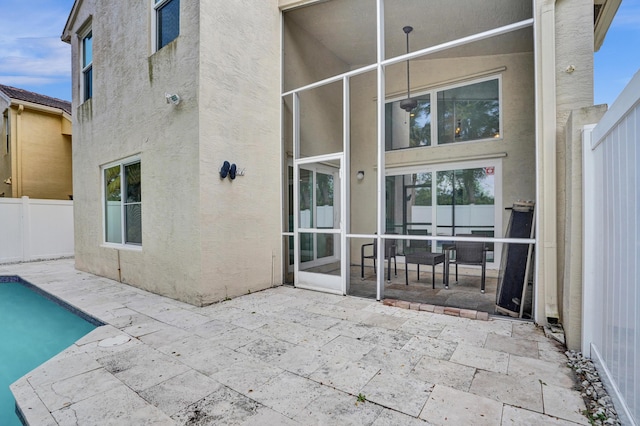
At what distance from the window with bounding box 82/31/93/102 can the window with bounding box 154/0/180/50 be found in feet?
10.2

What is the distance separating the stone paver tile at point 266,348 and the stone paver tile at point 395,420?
1.15 metres

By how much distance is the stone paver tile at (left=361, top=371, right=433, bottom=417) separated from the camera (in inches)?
83.0

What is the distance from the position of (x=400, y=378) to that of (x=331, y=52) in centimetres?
683

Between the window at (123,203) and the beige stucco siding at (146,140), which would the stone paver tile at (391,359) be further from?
the window at (123,203)

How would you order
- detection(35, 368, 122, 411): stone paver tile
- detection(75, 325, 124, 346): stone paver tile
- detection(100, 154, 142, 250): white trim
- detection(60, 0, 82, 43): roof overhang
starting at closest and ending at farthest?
detection(35, 368, 122, 411): stone paver tile < detection(75, 325, 124, 346): stone paver tile < detection(100, 154, 142, 250): white trim < detection(60, 0, 82, 43): roof overhang

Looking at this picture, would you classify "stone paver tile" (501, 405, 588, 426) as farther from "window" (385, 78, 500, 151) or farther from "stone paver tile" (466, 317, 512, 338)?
"window" (385, 78, 500, 151)

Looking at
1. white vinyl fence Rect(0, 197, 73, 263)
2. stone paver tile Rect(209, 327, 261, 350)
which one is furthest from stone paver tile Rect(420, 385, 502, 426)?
white vinyl fence Rect(0, 197, 73, 263)

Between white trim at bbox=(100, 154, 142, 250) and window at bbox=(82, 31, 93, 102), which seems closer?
white trim at bbox=(100, 154, 142, 250)

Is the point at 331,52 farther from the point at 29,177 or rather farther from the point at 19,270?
the point at 29,177

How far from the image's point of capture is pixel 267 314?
408 cm

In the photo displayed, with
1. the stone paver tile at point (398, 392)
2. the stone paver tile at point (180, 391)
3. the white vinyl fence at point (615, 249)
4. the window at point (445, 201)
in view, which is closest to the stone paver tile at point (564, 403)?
the white vinyl fence at point (615, 249)

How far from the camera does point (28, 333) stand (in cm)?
450

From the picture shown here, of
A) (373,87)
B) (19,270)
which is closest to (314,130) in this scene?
(373,87)

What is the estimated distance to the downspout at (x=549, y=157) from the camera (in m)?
3.45
